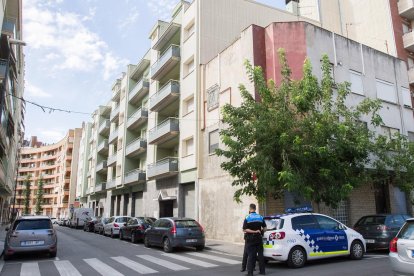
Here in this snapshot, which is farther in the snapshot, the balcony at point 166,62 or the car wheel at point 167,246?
the balcony at point 166,62

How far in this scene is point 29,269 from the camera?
1076 centimetres

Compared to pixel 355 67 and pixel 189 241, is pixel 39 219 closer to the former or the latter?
pixel 189 241

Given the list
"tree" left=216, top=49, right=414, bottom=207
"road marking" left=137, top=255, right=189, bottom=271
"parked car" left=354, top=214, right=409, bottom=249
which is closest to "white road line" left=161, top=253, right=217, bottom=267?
"road marking" left=137, top=255, right=189, bottom=271

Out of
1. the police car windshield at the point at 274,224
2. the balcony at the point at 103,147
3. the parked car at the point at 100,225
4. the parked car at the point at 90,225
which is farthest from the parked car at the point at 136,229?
the balcony at the point at 103,147

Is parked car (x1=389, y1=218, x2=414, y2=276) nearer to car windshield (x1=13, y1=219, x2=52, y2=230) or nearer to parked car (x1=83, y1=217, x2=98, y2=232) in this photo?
car windshield (x1=13, y1=219, x2=52, y2=230)

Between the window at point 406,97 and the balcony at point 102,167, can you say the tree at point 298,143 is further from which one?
the balcony at point 102,167

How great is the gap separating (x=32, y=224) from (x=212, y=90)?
13.2 m

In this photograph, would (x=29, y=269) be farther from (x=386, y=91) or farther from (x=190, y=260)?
(x=386, y=91)

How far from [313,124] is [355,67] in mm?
9656

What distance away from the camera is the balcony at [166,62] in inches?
1066

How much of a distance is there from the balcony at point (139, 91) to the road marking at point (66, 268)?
79.2ft

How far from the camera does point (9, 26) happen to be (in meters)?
22.3

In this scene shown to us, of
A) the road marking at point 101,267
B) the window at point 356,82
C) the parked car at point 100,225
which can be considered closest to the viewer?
the road marking at point 101,267

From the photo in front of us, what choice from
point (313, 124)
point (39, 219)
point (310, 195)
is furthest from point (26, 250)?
point (313, 124)
